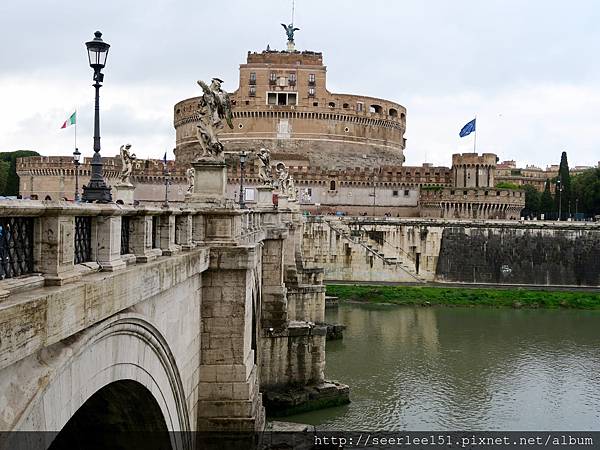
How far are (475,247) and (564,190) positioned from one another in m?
20.9

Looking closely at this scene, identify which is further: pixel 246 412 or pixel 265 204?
pixel 265 204

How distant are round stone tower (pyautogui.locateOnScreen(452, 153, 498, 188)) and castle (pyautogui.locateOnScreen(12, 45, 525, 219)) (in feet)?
0.28

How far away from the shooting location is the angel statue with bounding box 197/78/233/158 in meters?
10.4

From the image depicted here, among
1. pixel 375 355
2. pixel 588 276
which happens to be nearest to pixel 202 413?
pixel 375 355

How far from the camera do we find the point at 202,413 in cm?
960

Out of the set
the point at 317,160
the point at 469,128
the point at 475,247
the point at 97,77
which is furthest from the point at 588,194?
the point at 97,77

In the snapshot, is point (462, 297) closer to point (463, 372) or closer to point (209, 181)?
point (463, 372)

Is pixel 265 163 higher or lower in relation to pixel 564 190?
lower

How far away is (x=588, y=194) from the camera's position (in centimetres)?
6378

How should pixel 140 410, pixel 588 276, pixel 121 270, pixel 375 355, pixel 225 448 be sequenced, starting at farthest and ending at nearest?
1. pixel 588 276
2. pixel 375 355
3. pixel 225 448
4. pixel 140 410
5. pixel 121 270

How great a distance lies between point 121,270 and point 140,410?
2.23 meters

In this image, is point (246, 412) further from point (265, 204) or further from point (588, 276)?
point (588, 276)

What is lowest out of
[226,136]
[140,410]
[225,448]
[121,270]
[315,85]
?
[225,448]

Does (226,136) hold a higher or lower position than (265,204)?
higher
